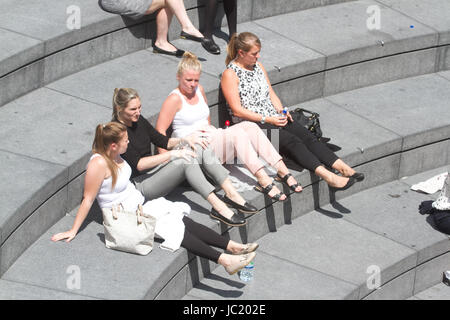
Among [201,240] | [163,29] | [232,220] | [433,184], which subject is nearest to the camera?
[201,240]

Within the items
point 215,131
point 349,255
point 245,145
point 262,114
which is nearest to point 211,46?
point 262,114

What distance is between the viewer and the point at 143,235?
6.80m

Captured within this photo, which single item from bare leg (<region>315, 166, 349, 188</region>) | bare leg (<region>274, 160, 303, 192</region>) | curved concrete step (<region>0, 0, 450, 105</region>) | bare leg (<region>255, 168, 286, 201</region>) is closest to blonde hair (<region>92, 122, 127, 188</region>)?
bare leg (<region>255, 168, 286, 201</region>)

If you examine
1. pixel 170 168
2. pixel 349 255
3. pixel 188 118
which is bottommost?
pixel 349 255

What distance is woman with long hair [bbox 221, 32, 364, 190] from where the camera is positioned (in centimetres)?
811

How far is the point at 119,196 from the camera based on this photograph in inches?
274

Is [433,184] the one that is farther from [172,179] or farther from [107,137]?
[107,137]

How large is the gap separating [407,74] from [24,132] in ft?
15.5

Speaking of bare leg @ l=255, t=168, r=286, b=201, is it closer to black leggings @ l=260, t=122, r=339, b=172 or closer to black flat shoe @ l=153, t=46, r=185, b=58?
black leggings @ l=260, t=122, r=339, b=172

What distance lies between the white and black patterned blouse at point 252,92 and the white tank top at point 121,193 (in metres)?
1.61

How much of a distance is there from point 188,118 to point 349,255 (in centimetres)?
183

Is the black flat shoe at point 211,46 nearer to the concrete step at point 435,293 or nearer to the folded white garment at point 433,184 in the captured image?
the folded white garment at point 433,184

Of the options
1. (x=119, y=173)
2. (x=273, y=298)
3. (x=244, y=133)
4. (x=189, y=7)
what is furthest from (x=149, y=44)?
(x=273, y=298)

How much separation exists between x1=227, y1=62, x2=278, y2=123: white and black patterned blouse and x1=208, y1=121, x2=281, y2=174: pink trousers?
1.11ft
